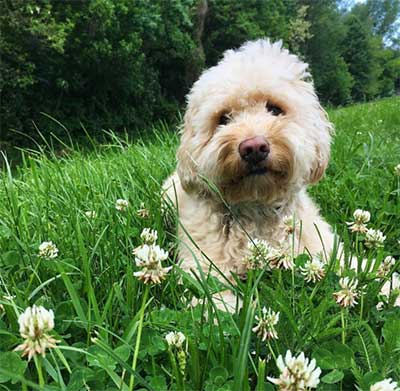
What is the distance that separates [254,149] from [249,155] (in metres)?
0.04

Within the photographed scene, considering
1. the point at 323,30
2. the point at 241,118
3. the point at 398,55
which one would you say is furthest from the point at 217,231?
the point at 398,55

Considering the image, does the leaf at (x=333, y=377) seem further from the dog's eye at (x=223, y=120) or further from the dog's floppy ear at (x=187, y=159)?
the dog's eye at (x=223, y=120)

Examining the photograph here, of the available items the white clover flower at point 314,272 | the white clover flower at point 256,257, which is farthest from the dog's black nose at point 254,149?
the white clover flower at point 314,272

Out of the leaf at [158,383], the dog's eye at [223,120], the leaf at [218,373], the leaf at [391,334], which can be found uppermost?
the dog's eye at [223,120]

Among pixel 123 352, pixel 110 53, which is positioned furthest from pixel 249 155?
pixel 110 53

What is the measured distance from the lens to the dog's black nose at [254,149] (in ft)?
7.39

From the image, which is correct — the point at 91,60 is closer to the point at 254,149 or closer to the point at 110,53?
the point at 110,53

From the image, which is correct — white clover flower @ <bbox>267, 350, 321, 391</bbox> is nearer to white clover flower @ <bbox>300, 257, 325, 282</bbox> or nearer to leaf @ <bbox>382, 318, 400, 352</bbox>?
leaf @ <bbox>382, 318, 400, 352</bbox>

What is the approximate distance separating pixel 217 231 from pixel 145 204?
1.57ft

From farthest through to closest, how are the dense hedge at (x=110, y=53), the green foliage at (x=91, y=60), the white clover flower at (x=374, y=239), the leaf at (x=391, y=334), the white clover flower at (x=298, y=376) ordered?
the dense hedge at (x=110, y=53) < the green foliage at (x=91, y=60) < the white clover flower at (x=374, y=239) < the leaf at (x=391, y=334) < the white clover flower at (x=298, y=376)

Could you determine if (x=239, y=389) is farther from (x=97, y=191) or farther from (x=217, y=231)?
(x=97, y=191)

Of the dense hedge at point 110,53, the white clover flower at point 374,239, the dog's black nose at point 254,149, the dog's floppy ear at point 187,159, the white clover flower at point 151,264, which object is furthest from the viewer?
the dense hedge at point 110,53

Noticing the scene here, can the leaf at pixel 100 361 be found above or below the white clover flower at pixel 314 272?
below

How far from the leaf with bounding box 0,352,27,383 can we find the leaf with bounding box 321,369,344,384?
0.78m
